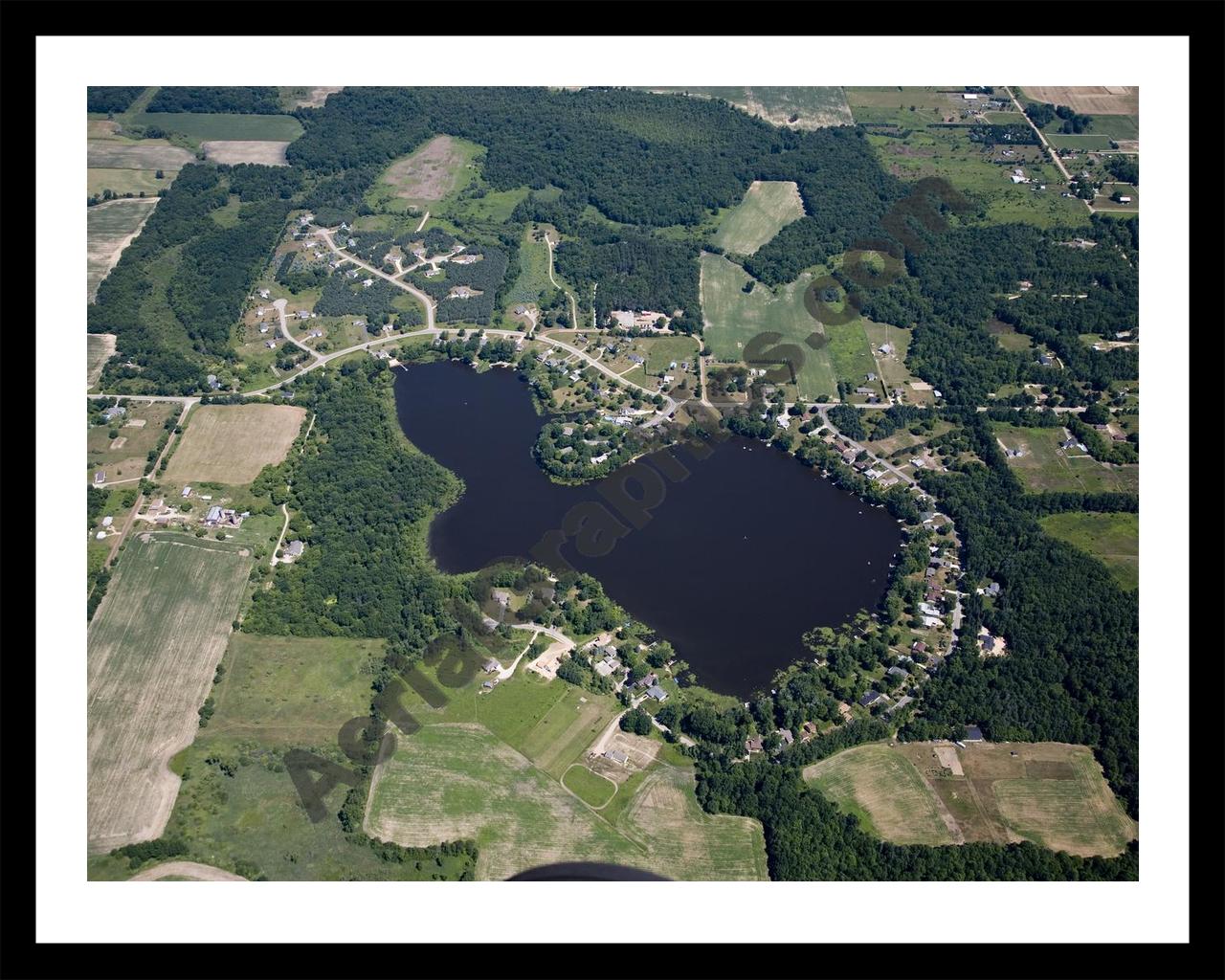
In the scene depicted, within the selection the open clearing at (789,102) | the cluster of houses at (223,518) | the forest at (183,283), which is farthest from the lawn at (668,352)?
the open clearing at (789,102)

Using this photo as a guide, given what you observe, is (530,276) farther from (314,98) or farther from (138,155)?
(138,155)

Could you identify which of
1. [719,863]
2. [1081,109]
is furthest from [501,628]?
[1081,109]

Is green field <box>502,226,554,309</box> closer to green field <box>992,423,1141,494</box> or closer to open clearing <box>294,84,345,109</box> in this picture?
open clearing <box>294,84,345,109</box>

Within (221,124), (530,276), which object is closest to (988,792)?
(530,276)

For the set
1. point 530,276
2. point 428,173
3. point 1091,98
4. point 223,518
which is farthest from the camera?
point 1091,98

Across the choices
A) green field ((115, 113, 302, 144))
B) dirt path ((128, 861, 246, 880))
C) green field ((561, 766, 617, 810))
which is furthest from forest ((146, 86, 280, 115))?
dirt path ((128, 861, 246, 880))
